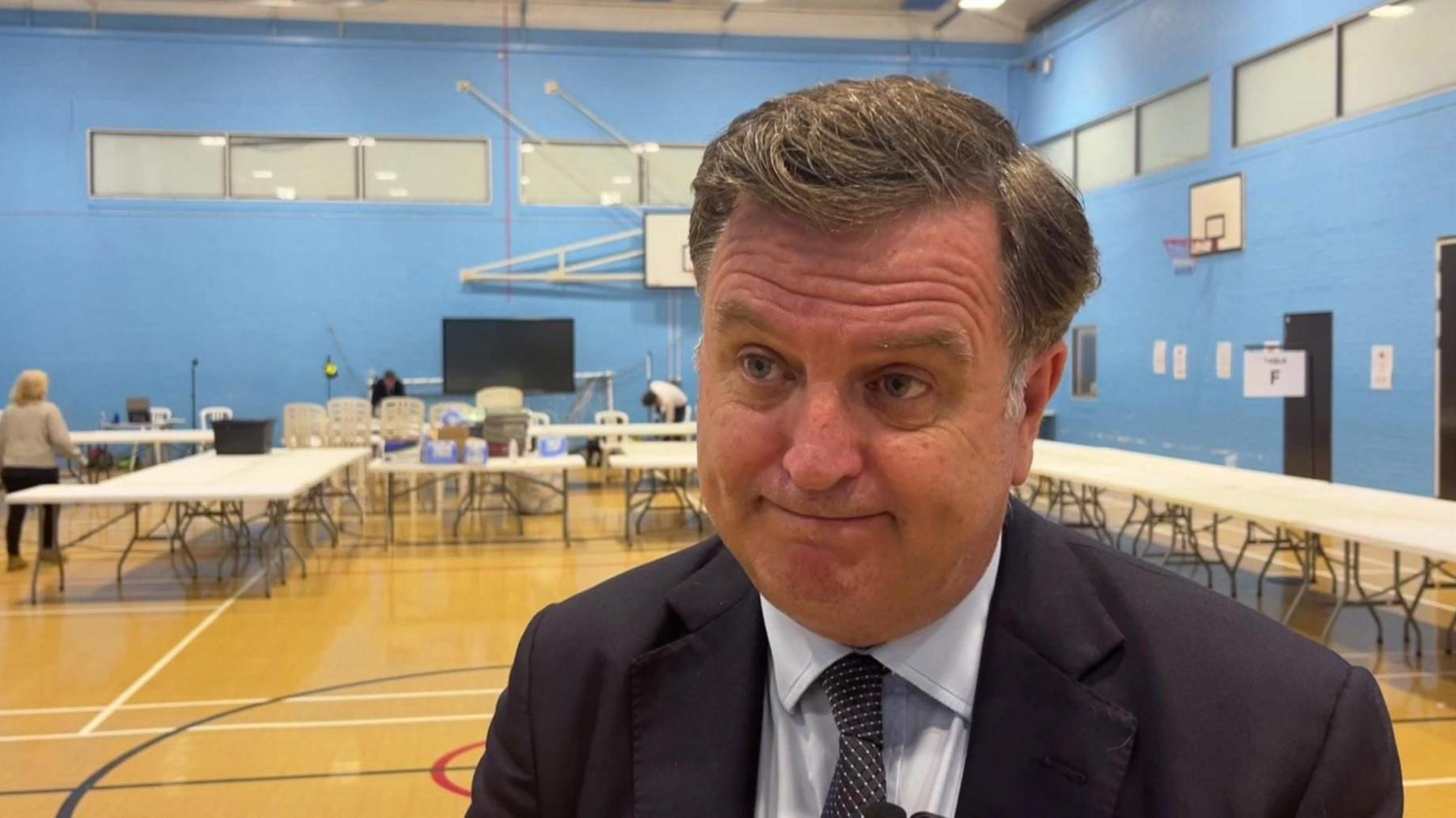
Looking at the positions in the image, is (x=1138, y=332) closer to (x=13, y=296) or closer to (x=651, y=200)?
(x=651, y=200)

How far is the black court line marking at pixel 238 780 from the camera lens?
14.3 feet

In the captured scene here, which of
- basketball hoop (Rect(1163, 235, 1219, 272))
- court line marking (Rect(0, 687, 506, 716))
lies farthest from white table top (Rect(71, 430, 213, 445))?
basketball hoop (Rect(1163, 235, 1219, 272))

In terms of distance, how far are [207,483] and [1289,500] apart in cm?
713

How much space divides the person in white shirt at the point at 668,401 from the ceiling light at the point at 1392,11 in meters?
9.38

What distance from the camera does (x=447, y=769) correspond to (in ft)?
15.0

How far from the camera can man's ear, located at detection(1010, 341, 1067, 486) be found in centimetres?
113

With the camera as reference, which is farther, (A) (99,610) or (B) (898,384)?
(A) (99,610)

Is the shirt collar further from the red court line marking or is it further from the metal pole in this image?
the metal pole

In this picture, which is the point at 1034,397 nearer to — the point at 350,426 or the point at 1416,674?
the point at 1416,674

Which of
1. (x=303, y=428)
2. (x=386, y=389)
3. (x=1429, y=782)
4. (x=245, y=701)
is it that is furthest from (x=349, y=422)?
(x=1429, y=782)

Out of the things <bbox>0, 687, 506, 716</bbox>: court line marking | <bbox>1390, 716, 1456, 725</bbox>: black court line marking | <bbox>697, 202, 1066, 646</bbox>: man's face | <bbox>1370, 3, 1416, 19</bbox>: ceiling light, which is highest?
<bbox>1370, 3, 1416, 19</bbox>: ceiling light

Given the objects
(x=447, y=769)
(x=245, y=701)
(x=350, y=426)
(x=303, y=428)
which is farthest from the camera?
(x=350, y=426)

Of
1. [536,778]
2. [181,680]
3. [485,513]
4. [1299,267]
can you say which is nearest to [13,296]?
[485,513]

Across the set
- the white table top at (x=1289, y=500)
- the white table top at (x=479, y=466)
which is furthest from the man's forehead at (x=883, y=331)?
the white table top at (x=479, y=466)
